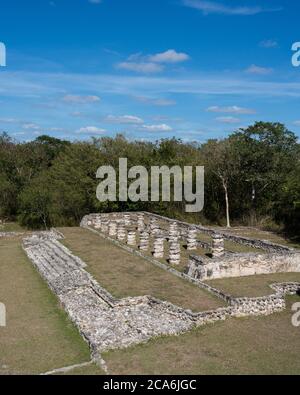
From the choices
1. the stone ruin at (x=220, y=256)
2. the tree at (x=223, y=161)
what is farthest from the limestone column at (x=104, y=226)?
the tree at (x=223, y=161)

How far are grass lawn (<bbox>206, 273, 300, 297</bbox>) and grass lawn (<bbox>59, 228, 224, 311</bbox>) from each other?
2.59ft

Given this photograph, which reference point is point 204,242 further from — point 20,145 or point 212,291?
point 20,145

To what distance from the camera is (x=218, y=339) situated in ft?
35.9

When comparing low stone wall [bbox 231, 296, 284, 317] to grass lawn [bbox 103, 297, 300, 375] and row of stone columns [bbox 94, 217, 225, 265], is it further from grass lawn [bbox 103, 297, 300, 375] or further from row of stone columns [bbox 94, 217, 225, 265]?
row of stone columns [bbox 94, 217, 225, 265]

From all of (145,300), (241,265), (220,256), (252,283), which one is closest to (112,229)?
(220,256)

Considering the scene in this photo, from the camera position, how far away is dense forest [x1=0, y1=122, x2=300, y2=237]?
27938 millimetres

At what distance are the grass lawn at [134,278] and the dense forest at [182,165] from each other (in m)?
10.8

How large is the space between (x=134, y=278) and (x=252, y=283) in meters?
4.07

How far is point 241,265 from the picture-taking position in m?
15.4

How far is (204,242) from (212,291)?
6.78 meters

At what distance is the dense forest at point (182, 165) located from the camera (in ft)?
91.7

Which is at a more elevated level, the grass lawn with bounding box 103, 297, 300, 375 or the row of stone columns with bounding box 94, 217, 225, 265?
the row of stone columns with bounding box 94, 217, 225, 265

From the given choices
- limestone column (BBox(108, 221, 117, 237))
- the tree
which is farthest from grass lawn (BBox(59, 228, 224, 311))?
the tree
